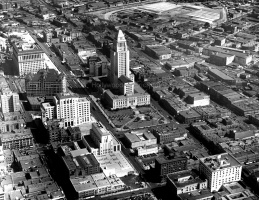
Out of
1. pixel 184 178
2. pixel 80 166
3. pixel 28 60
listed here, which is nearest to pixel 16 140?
pixel 80 166

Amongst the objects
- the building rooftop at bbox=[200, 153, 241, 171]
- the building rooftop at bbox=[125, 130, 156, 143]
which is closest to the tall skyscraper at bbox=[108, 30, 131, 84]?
the building rooftop at bbox=[125, 130, 156, 143]

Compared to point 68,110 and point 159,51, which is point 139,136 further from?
point 159,51

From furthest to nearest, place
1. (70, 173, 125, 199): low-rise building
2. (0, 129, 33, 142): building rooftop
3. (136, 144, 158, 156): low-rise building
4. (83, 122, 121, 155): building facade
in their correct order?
1. (0, 129, 33, 142): building rooftop
2. (136, 144, 158, 156): low-rise building
3. (83, 122, 121, 155): building facade
4. (70, 173, 125, 199): low-rise building

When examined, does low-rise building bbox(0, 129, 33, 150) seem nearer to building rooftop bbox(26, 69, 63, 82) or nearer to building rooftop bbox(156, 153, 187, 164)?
building rooftop bbox(26, 69, 63, 82)

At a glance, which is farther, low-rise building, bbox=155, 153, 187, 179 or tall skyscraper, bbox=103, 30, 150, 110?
tall skyscraper, bbox=103, 30, 150, 110

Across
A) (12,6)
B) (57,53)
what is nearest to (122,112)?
(57,53)

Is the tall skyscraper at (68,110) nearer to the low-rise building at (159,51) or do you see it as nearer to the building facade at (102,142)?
the building facade at (102,142)

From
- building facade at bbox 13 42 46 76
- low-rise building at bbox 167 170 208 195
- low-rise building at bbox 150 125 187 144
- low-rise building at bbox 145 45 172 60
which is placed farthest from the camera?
low-rise building at bbox 145 45 172 60
